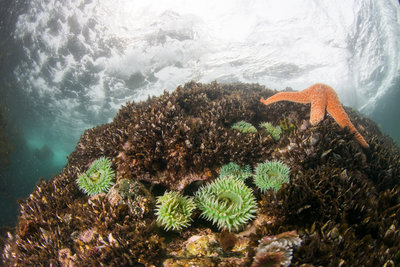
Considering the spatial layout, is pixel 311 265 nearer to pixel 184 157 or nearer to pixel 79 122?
pixel 184 157

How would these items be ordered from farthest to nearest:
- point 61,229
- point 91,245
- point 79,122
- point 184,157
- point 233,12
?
point 79,122 < point 233,12 < point 184,157 < point 61,229 < point 91,245

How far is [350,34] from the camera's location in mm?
18562

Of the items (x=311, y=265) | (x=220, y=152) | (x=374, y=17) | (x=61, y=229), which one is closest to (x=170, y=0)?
(x=220, y=152)

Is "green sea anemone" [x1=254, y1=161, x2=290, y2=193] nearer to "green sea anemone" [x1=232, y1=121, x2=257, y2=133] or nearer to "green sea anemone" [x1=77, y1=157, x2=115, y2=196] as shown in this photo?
"green sea anemone" [x1=232, y1=121, x2=257, y2=133]

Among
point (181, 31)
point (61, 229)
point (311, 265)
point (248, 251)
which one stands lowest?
point (311, 265)

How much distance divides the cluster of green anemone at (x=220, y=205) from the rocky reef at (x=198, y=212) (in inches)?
8.5

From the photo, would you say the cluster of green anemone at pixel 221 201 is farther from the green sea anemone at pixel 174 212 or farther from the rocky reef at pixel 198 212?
the rocky reef at pixel 198 212

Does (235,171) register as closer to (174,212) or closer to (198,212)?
(198,212)

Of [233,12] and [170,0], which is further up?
[170,0]

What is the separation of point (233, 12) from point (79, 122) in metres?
40.3

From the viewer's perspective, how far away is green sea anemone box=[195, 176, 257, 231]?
3.23 m

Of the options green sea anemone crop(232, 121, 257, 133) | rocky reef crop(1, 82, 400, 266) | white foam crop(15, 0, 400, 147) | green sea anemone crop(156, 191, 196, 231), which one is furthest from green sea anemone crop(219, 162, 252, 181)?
white foam crop(15, 0, 400, 147)

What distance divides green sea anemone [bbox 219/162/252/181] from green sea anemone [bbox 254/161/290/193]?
329 millimetres

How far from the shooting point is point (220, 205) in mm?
3299
